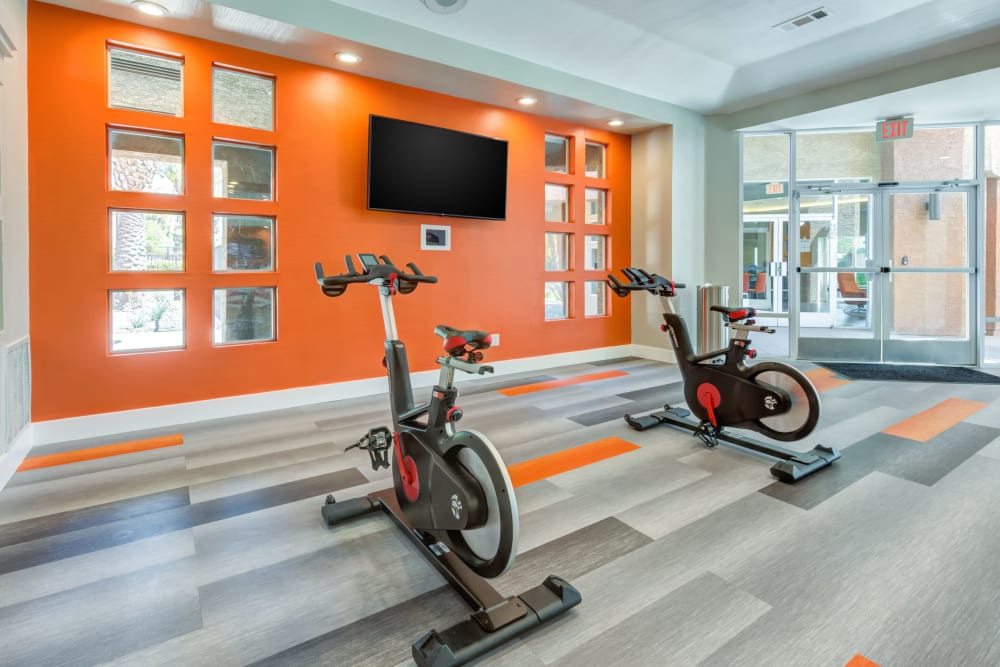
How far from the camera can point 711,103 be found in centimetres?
597

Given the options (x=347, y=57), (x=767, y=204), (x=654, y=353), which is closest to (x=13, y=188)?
(x=347, y=57)

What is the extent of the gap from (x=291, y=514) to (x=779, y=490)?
239cm

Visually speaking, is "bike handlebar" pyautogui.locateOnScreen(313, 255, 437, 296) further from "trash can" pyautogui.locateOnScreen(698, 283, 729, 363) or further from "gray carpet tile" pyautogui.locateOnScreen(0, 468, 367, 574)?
"trash can" pyautogui.locateOnScreen(698, 283, 729, 363)

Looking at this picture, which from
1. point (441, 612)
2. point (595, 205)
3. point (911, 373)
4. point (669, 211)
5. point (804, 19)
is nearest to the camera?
point (441, 612)

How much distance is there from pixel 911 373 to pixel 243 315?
21.8ft

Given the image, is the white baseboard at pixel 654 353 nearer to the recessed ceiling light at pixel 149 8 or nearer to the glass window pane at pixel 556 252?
the glass window pane at pixel 556 252

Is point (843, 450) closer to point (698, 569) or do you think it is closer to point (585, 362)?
point (698, 569)

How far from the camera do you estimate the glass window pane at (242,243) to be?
3.98 metres

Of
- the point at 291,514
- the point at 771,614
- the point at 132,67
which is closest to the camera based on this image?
the point at 771,614

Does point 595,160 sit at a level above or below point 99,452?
above

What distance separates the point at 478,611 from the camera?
158 cm

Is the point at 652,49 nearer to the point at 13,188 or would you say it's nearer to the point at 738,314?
the point at 738,314

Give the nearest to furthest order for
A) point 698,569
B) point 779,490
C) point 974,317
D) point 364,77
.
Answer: point 698,569, point 779,490, point 364,77, point 974,317

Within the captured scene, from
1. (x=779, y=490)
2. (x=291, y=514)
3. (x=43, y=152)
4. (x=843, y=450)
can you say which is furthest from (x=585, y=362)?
(x=43, y=152)
